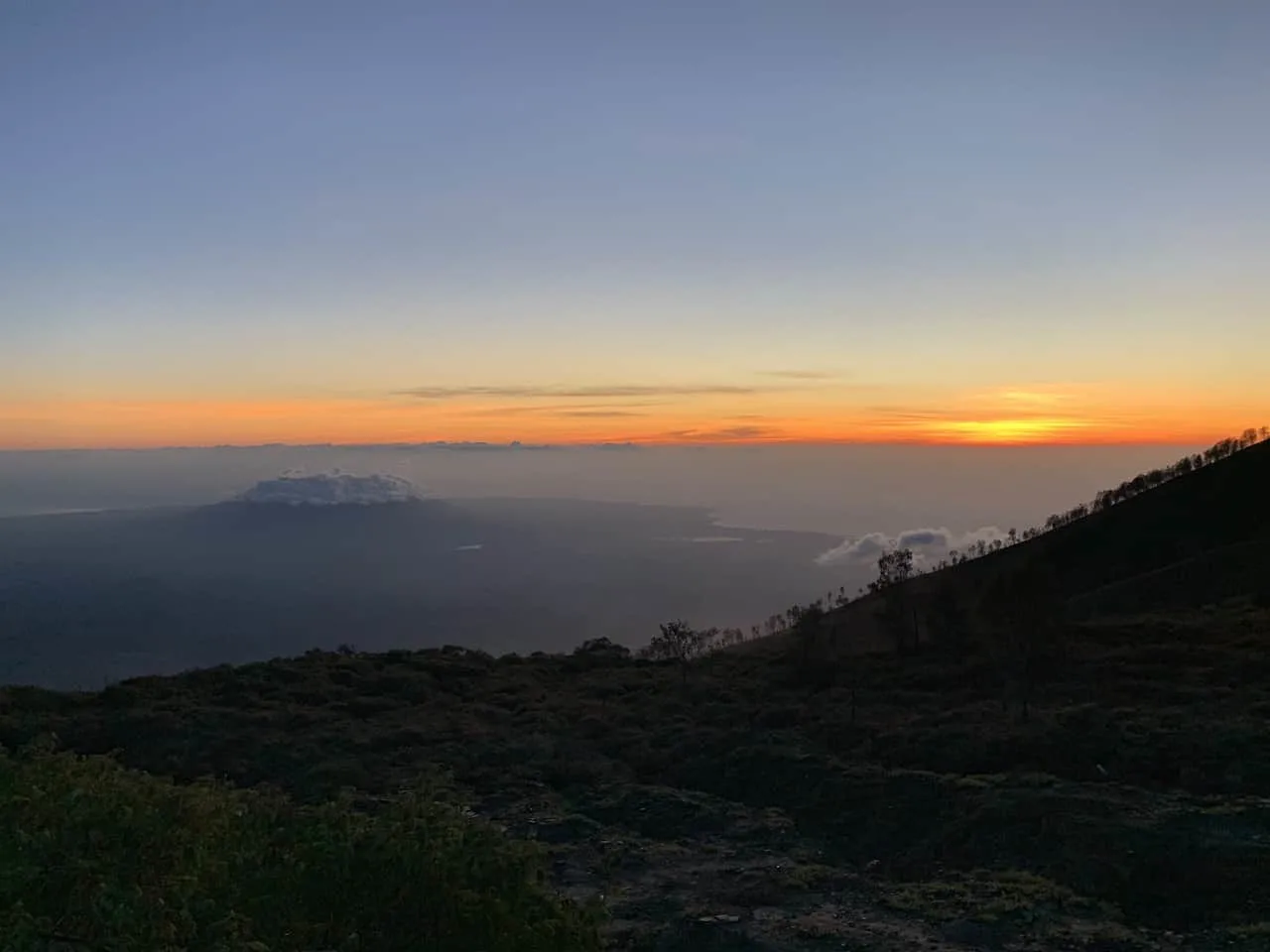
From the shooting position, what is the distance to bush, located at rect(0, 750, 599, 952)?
7332mm

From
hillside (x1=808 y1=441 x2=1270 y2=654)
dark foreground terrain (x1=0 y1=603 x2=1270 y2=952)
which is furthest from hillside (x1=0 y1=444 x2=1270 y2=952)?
hillside (x1=808 y1=441 x2=1270 y2=654)

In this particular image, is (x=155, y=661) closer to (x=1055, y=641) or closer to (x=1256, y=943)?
(x=1055, y=641)

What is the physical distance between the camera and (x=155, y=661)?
13500 cm

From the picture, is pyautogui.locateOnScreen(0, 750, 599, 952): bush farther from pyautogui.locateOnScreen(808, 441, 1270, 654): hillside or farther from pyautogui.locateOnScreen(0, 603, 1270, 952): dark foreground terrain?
pyautogui.locateOnScreen(808, 441, 1270, 654): hillside

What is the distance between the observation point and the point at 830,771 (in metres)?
22.1

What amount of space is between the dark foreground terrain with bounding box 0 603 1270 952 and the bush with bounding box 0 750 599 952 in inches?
230

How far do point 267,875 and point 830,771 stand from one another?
16.0 metres

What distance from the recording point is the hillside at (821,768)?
1380 centimetres

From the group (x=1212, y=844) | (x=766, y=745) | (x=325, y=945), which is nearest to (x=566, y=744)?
(x=766, y=745)

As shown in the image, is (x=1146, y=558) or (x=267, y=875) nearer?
(x=267, y=875)

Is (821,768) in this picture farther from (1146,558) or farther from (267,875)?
(1146,558)

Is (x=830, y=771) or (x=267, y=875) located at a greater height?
(x=267, y=875)

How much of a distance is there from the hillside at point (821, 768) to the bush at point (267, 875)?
0.27 feet

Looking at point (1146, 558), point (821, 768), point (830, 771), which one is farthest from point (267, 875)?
point (1146, 558)
